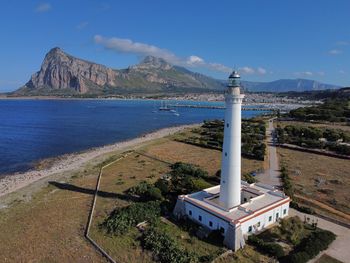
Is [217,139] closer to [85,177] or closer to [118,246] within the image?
[85,177]

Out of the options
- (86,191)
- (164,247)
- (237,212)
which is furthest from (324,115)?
(164,247)

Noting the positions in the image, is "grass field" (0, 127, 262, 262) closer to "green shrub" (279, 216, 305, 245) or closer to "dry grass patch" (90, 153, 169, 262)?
"dry grass patch" (90, 153, 169, 262)

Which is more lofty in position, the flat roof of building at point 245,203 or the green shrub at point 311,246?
the flat roof of building at point 245,203

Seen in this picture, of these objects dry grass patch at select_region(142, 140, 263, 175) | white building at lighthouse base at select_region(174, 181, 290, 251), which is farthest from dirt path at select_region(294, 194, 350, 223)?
dry grass patch at select_region(142, 140, 263, 175)

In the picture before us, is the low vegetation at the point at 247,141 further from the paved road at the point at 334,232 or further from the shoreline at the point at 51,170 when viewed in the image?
the shoreline at the point at 51,170

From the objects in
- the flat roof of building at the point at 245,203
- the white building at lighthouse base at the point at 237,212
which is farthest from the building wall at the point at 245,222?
the flat roof of building at the point at 245,203
